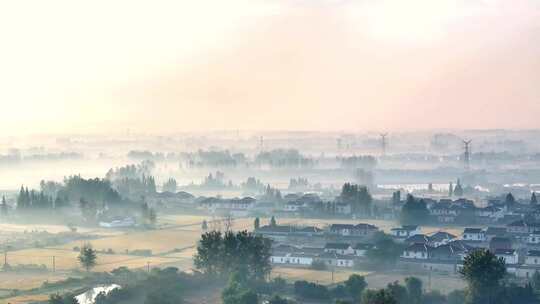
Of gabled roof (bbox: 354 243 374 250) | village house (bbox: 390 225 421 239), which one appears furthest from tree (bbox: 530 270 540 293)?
village house (bbox: 390 225 421 239)

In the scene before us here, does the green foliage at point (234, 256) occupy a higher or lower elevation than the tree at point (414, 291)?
higher

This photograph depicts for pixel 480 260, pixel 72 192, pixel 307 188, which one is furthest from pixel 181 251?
pixel 307 188

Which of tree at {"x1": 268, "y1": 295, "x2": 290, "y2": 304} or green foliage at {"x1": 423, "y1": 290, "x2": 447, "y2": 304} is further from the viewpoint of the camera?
green foliage at {"x1": 423, "y1": 290, "x2": 447, "y2": 304}

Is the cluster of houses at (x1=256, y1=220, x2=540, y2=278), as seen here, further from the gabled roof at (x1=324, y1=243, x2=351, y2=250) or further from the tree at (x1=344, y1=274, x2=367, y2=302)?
the tree at (x1=344, y1=274, x2=367, y2=302)

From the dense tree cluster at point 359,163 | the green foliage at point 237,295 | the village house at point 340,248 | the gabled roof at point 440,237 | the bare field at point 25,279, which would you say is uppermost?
the dense tree cluster at point 359,163

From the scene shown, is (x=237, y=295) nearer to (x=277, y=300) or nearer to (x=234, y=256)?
(x=277, y=300)

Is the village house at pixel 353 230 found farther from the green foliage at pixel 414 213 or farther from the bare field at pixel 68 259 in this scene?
the bare field at pixel 68 259

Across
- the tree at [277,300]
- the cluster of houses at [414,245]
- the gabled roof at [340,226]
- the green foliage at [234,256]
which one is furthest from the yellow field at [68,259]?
the gabled roof at [340,226]

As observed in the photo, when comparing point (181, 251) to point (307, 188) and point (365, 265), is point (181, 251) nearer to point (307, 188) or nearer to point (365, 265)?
point (365, 265)
